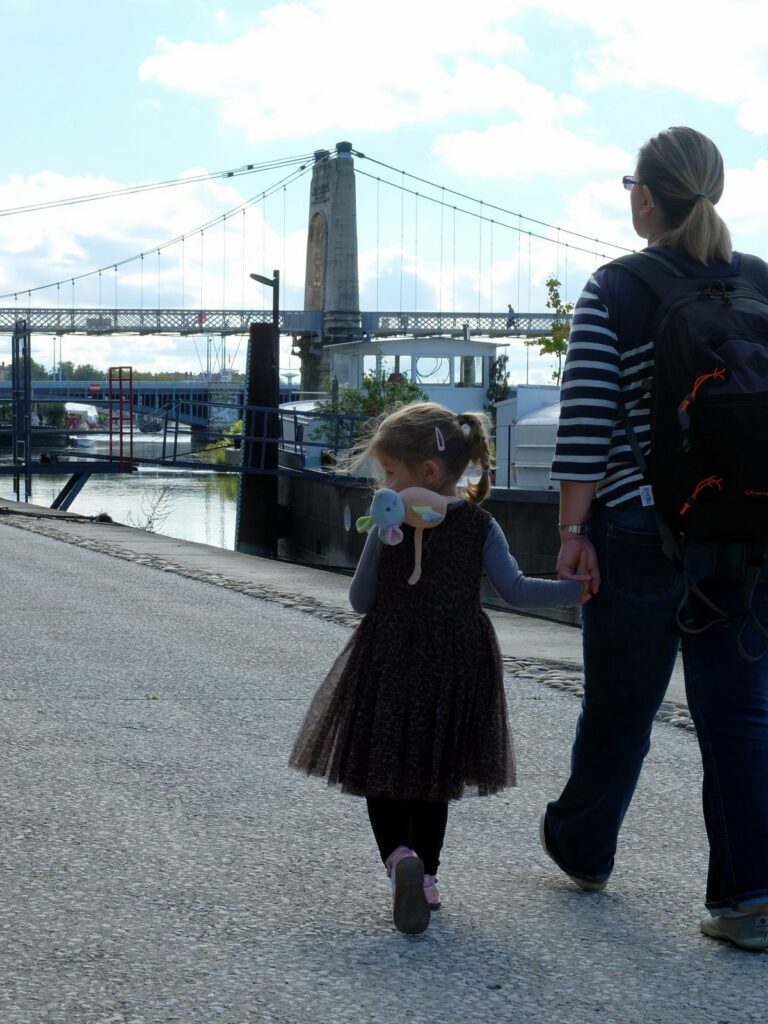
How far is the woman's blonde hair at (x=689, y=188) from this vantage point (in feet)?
10.0

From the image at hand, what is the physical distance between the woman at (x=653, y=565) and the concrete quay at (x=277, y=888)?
264mm

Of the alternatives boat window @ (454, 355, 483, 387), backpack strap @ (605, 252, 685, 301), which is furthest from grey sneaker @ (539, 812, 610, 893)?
boat window @ (454, 355, 483, 387)

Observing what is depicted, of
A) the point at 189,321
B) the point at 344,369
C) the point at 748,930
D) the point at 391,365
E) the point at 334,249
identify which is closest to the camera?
the point at 748,930

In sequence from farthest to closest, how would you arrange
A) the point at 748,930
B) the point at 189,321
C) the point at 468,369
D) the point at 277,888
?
the point at 189,321 < the point at 468,369 < the point at 277,888 < the point at 748,930

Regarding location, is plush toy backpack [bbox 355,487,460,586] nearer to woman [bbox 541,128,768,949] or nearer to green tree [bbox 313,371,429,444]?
woman [bbox 541,128,768,949]

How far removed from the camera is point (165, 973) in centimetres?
272

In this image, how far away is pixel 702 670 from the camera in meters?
3.04

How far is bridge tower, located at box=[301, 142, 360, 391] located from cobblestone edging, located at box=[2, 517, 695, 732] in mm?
52945

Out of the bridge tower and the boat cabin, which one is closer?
the boat cabin

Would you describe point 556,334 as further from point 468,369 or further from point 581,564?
point 581,564

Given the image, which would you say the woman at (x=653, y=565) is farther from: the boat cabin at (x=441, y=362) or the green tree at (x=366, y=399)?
the boat cabin at (x=441, y=362)

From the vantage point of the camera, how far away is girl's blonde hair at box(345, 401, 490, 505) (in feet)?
10.2

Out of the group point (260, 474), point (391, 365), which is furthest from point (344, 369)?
point (260, 474)

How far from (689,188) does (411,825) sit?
1480 millimetres
